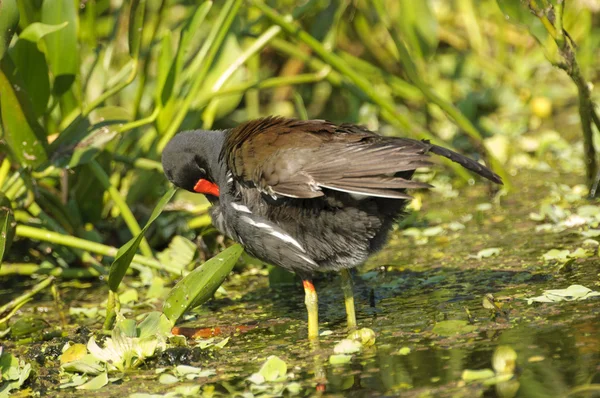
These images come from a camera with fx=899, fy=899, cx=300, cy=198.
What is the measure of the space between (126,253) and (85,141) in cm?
94

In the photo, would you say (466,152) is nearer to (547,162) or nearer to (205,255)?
(547,162)

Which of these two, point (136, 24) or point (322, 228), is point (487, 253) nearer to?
point (322, 228)

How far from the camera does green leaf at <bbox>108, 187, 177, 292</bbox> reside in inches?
122

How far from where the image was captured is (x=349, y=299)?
3.27 meters

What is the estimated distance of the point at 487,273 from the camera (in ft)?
12.1

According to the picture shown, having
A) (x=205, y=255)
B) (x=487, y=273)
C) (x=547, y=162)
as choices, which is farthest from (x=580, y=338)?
(x=547, y=162)

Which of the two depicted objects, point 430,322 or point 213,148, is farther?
point 213,148

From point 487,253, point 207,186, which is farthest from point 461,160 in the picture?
point 207,186

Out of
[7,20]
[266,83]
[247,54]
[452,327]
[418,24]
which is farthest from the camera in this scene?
[418,24]

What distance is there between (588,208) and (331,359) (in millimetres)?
1969

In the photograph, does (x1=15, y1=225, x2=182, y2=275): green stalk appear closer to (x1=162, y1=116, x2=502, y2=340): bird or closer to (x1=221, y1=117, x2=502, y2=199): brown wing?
(x1=162, y1=116, x2=502, y2=340): bird

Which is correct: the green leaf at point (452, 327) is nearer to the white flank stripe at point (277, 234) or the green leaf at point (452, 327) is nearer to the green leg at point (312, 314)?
the green leg at point (312, 314)

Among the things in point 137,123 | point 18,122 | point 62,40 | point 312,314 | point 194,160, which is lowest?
point 312,314

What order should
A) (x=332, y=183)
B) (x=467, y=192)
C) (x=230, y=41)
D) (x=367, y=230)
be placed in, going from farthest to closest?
1. (x=467, y=192)
2. (x=230, y=41)
3. (x=367, y=230)
4. (x=332, y=183)
